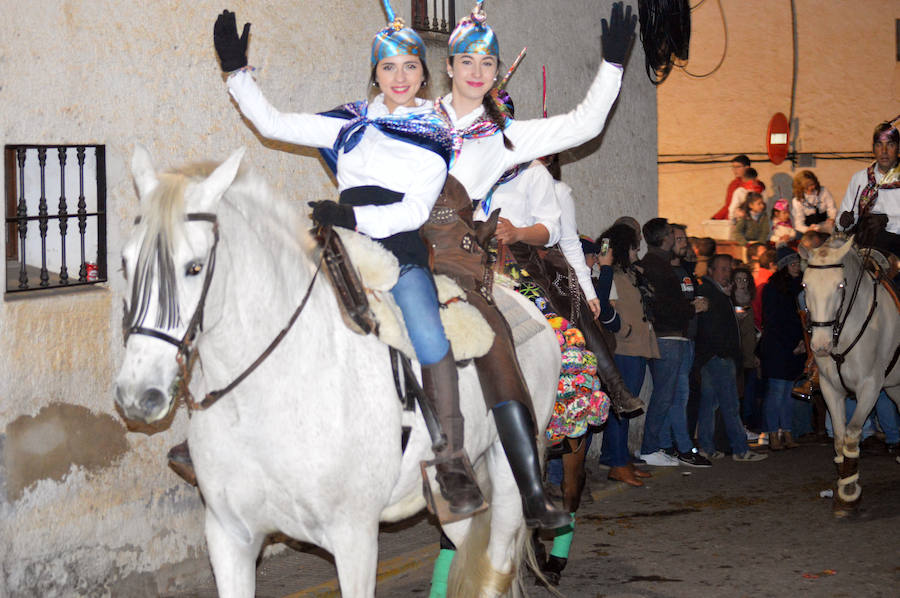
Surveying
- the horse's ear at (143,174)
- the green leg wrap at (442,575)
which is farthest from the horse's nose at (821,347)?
the horse's ear at (143,174)

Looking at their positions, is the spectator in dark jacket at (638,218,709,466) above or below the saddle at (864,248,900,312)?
below

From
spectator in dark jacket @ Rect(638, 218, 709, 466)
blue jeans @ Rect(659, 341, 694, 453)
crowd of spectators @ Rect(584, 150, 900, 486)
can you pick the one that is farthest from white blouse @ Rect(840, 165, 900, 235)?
blue jeans @ Rect(659, 341, 694, 453)

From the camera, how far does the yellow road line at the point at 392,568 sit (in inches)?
A: 275

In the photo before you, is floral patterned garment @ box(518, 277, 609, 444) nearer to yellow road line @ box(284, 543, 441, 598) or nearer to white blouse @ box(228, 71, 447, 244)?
yellow road line @ box(284, 543, 441, 598)

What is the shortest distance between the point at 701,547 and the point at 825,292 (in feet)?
8.44

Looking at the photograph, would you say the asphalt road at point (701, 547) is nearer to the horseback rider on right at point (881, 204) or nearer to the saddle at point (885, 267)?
the saddle at point (885, 267)

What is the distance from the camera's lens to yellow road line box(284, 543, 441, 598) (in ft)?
22.9

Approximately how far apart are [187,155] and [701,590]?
435 cm

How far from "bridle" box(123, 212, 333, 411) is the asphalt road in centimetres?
311

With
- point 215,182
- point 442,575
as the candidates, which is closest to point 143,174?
point 215,182

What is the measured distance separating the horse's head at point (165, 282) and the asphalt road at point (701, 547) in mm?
3618

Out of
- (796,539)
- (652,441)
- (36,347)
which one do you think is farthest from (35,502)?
(652,441)

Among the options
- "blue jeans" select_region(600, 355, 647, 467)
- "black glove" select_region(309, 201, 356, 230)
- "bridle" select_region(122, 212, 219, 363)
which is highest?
"black glove" select_region(309, 201, 356, 230)

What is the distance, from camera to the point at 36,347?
605cm
